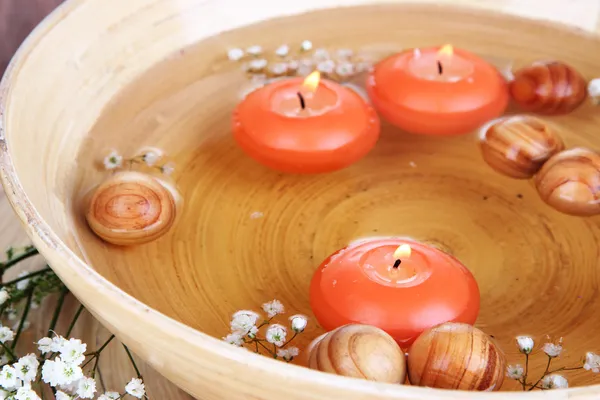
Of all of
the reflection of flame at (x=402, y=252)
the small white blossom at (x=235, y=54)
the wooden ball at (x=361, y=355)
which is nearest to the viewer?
the wooden ball at (x=361, y=355)

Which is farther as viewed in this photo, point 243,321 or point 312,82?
point 312,82

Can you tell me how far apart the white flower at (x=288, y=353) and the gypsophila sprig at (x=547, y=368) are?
148 millimetres

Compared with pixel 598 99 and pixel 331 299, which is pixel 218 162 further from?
pixel 598 99

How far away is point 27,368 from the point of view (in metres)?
0.50

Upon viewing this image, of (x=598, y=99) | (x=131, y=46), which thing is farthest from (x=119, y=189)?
(x=598, y=99)

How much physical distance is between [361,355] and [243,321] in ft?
0.41

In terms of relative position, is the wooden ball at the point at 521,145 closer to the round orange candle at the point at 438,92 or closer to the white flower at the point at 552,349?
the round orange candle at the point at 438,92

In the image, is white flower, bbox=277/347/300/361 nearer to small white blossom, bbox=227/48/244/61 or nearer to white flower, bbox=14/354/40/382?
white flower, bbox=14/354/40/382

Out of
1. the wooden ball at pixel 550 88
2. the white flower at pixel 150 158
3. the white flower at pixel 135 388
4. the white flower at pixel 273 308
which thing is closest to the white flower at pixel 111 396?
the white flower at pixel 135 388

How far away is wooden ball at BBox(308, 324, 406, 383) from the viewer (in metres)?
0.43

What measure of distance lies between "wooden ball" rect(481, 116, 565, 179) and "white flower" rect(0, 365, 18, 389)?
445 mm

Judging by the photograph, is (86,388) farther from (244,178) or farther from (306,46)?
(306,46)

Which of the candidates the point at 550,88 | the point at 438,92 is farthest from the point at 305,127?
the point at 550,88

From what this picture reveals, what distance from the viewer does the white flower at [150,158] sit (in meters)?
0.66
